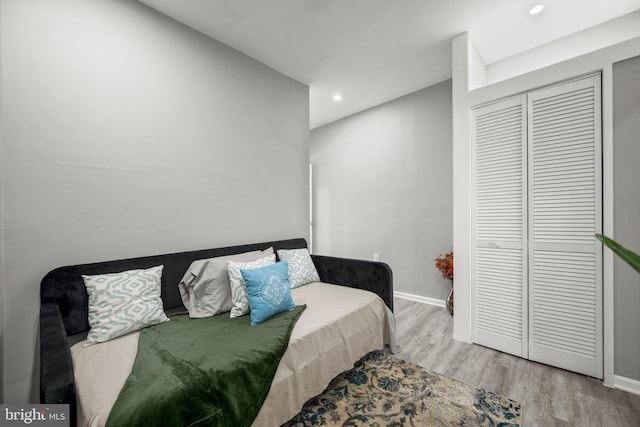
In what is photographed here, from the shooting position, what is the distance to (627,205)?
5.69ft

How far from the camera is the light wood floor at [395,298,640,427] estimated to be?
1505 millimetres

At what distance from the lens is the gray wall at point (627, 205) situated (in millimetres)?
1702

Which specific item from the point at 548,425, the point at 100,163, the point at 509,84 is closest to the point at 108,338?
the point at 100,163

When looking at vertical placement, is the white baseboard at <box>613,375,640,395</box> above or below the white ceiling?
below

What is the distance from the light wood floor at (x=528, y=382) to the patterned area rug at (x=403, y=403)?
0.12 m

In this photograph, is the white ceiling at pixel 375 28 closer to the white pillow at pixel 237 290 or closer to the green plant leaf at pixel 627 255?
the white pillow at pixel 237 290

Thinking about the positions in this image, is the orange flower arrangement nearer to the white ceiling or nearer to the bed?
the bed

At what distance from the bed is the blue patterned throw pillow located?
0.16m

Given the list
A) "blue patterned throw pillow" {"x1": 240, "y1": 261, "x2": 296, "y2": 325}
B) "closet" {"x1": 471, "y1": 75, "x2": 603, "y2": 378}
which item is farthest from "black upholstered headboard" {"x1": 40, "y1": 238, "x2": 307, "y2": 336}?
"closet" {"x1": 471, "y1": 75, "x2": 603, "y2": 378}

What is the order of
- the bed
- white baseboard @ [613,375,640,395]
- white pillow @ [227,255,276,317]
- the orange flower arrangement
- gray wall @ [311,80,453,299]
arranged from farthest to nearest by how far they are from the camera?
1. gray wall @ [311,80,453,299]
2. the orange flower arrangement
3. white pillow @ [227,255,276,317]
4. white baseboard @ [613,375,640,395]
5. the bed

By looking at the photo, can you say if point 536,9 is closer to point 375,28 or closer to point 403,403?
point 375,28

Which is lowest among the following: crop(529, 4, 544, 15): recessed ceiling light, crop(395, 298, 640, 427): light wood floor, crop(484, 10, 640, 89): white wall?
crop(395, 298, 640, 427): light wood floor

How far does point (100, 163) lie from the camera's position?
67.4 inches

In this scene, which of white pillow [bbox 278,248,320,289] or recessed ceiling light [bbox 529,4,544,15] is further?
white pillow [bbox 278,248,320,289]
